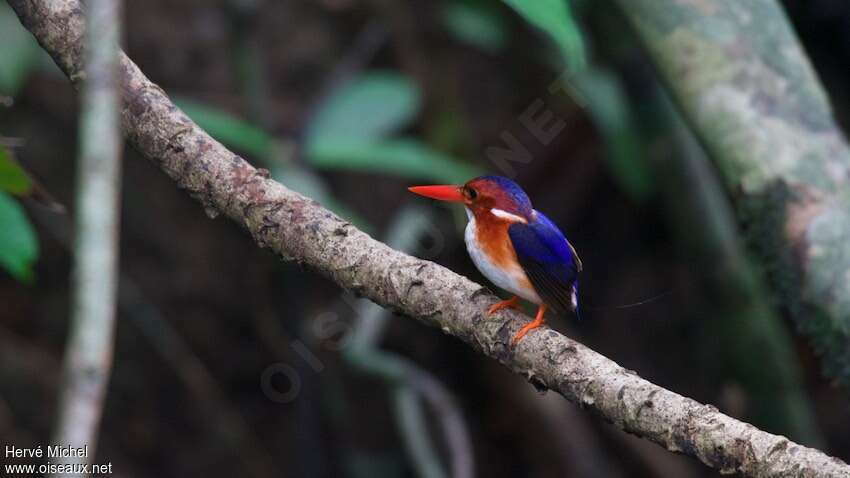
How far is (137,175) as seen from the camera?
3445 mm

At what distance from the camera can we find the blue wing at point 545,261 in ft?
4.50

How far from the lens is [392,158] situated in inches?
103

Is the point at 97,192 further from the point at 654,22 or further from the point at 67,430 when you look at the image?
the point at 654,22

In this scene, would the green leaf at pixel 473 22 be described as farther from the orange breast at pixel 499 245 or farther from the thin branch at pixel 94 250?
the thin branch at pixel 94 250

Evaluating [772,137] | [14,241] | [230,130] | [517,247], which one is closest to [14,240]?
[14,241]

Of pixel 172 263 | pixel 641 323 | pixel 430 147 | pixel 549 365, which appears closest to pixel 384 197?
pixel 430 147

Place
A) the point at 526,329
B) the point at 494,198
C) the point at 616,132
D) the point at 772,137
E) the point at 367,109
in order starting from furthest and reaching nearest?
the point at 616,132
the point at 367,109
the point at 772,137
the point at 494,198
the point at 526,329

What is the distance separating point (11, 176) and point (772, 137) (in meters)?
1.40

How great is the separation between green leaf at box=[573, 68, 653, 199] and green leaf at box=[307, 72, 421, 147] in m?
0.60

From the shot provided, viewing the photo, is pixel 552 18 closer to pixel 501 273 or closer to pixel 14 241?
pixel 501 273

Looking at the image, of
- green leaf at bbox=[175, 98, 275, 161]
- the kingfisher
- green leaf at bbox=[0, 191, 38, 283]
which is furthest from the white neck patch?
green leaf at bbox=[175, 98, 275, 161]

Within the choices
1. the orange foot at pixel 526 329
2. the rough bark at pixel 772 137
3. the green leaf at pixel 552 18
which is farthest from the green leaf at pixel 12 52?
the orange foot at pixel 526 329

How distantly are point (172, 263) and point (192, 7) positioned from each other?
1005 millimetres

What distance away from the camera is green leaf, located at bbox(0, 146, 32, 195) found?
1349 millimetres
